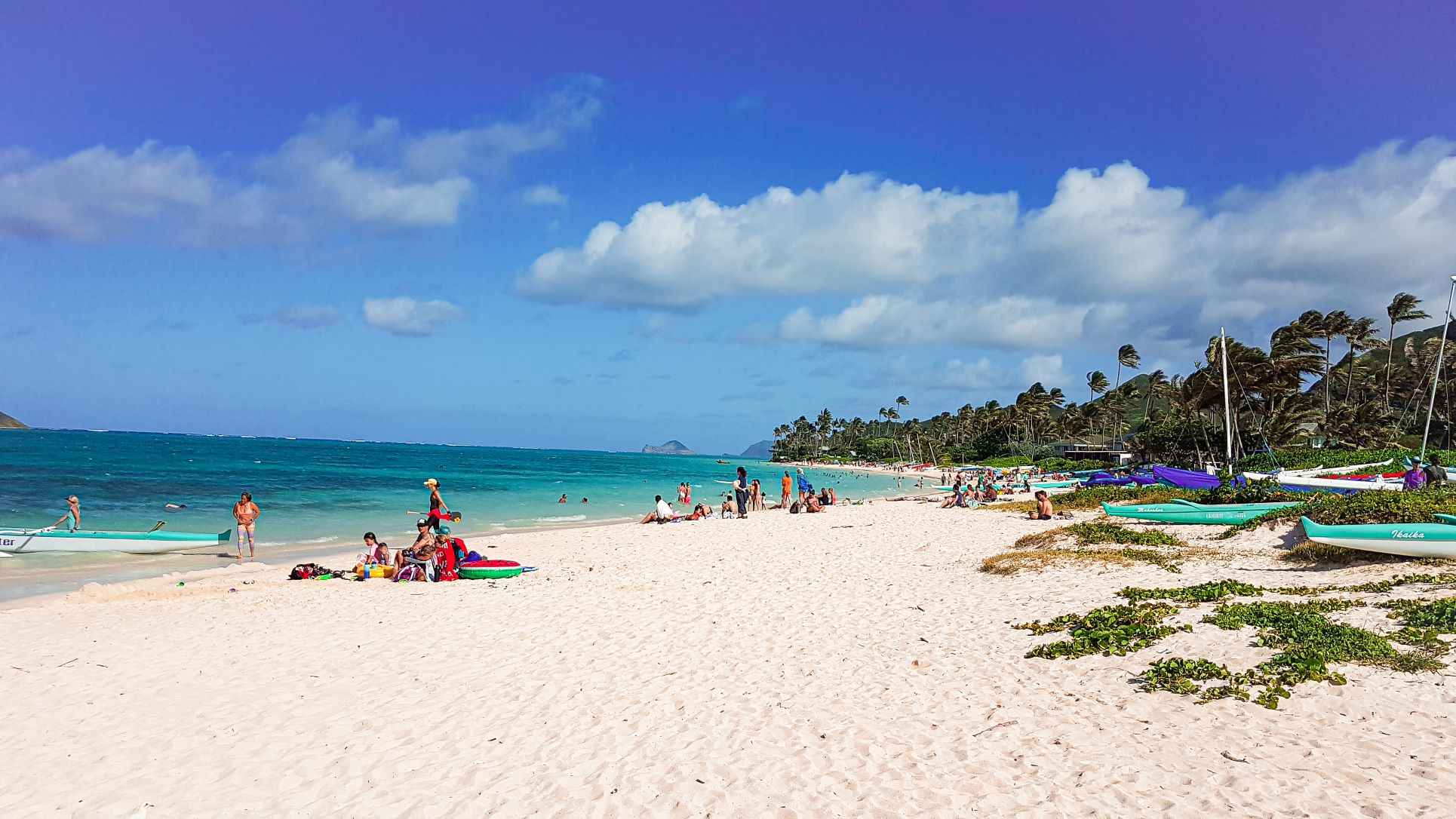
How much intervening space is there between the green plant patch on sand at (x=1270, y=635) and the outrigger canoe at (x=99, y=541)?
2098 cm

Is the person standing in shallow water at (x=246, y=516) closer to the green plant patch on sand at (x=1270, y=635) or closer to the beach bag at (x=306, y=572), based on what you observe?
the beach bag at (x=306, y=572)

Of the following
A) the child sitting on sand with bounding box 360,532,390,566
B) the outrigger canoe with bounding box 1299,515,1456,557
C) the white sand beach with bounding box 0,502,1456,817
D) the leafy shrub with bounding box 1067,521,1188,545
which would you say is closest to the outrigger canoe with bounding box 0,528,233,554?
the white sand beach with bounding box 0,502,1456,817

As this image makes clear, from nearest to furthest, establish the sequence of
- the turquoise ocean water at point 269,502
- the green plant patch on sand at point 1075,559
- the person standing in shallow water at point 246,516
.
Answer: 1. the green plant patch on sand at point 1075,559
2. the turquoise ocean water at point 269,502
3. the person standing in shallow water at point 246,516

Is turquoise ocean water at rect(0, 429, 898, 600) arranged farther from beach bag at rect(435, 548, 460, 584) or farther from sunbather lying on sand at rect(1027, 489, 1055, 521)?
sunbather lying on sand at rect(1027, 489, 1055, 521)

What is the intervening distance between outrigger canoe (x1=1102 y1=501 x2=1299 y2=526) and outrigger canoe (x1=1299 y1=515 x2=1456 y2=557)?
16.5ft

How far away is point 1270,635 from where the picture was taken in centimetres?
771

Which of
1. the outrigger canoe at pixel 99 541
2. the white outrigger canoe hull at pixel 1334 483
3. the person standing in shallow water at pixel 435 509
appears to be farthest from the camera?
the white outrigger canoe hull at pixel 1334 483

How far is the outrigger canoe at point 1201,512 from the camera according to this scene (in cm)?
1752

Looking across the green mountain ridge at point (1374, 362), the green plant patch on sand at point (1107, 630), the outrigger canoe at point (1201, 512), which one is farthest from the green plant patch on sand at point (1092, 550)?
the green mountain ridge at point (1374, 362)

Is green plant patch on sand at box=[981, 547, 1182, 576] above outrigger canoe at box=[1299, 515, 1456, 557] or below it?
below

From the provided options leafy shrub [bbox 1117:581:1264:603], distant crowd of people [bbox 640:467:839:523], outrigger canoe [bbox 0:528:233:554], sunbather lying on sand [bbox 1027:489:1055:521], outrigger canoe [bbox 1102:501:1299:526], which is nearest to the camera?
leafy shrub [bbox 1117:581:1264:603]

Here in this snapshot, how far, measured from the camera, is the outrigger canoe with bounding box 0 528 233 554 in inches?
699

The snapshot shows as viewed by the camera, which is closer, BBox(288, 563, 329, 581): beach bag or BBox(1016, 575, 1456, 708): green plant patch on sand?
BBox(1016, 575, 1456, 708): green plant patch on sand

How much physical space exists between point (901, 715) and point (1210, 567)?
348 inches
